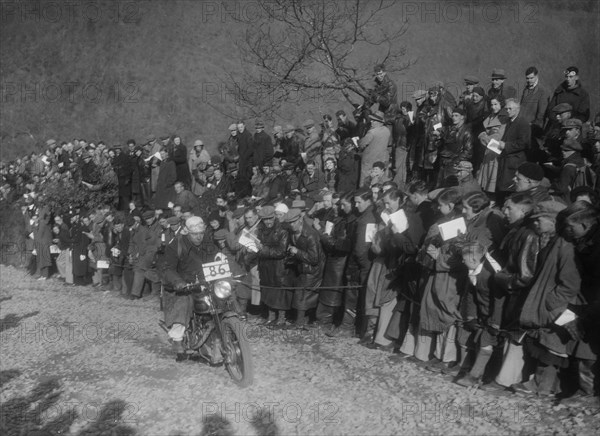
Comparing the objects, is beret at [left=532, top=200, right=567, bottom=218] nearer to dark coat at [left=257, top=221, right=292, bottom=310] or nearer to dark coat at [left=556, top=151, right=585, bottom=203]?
dark coat at [left=556, top=151, right=585, bottom=203]

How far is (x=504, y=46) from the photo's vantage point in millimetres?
24328

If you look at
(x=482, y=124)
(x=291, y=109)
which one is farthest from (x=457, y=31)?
(x=482, y=124)

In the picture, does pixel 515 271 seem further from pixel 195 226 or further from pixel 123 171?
pixel 123 171

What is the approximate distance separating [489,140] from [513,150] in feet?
1.64

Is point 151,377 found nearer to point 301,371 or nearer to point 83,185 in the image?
→ point 301,371

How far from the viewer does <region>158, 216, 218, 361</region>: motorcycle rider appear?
7.10m

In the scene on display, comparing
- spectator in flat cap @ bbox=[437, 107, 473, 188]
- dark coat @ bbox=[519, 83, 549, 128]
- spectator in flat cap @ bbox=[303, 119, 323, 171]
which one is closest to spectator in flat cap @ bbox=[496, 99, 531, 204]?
spectator in flat cap @ bbox=[437, 107, 473, 188]

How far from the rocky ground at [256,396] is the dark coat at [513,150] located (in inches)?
130

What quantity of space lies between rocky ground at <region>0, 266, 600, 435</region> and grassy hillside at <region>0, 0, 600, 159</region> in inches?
588

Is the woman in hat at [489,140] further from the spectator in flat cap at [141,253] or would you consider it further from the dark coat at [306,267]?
the spectator in flat cap at [141,253]

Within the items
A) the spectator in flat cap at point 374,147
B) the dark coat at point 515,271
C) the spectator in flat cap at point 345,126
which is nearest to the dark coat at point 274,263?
the spectator in flat cap at point 374,147

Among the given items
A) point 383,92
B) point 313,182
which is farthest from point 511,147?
point 313,182

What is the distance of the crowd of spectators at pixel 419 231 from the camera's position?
574 cm

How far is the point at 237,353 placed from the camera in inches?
263
